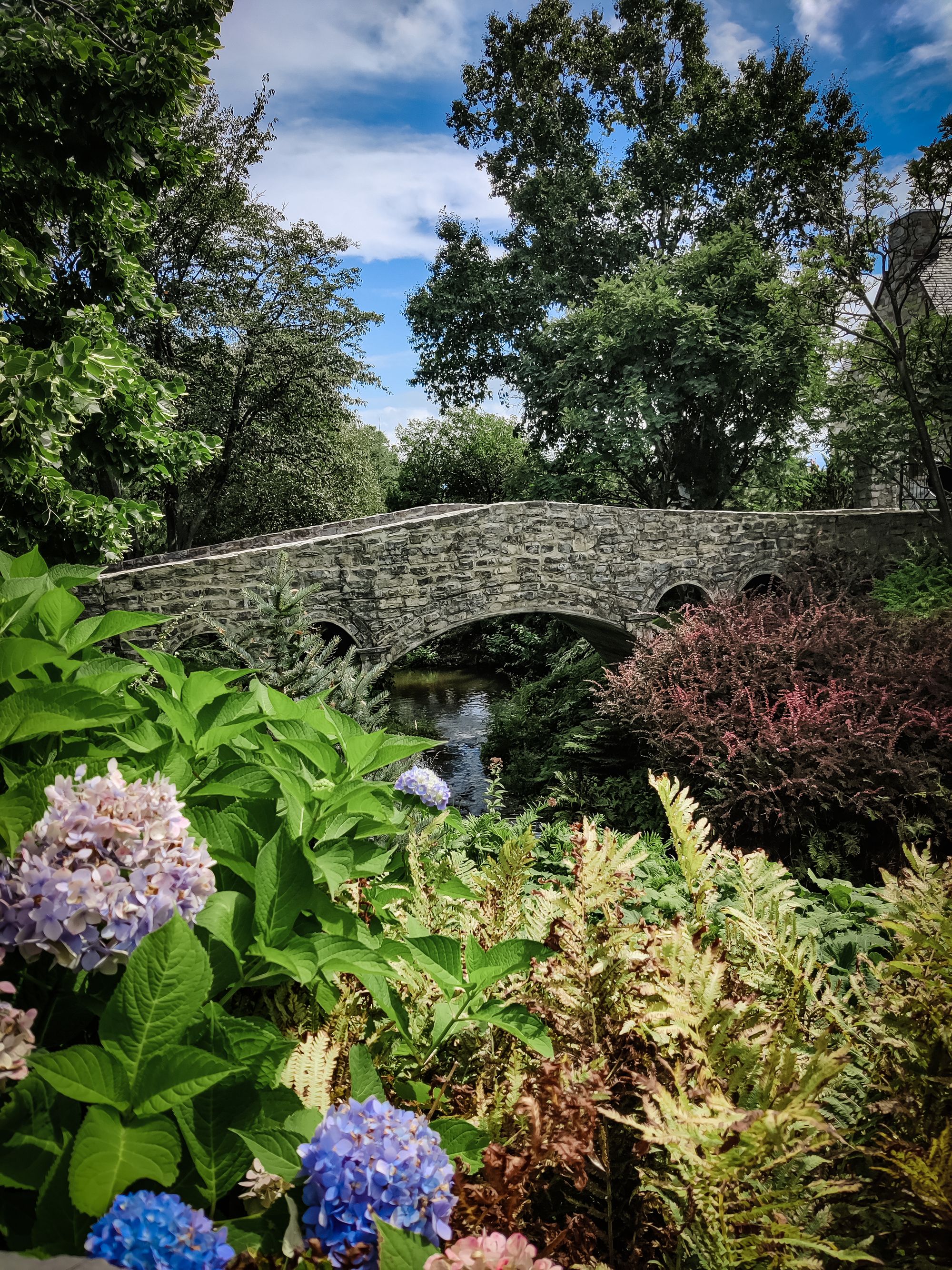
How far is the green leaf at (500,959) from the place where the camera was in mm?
1263

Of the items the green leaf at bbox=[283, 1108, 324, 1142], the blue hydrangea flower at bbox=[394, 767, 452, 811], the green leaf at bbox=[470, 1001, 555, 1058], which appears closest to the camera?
the green leaf at bbox=[283, 1108, 324, 1142]

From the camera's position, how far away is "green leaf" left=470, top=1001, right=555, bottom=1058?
1.19 meters

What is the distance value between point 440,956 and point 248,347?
1470 centimetres

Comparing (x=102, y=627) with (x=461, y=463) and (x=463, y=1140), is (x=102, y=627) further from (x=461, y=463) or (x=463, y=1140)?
(x=461, y=463)

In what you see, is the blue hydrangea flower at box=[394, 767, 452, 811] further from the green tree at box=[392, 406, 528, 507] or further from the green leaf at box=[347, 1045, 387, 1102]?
the green tree at box=[392, 406, 528, 507]

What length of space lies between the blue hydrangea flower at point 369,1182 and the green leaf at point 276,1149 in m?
0.04

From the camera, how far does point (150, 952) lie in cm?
89

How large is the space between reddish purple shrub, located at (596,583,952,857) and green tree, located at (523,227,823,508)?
7.93 m

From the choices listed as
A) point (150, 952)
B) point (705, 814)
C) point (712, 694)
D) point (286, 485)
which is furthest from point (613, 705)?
point (286, 485)

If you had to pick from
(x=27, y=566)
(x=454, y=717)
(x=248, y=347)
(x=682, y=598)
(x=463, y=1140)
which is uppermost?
(x=248, y=347)

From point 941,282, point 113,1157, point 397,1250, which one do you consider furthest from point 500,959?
point 941,282

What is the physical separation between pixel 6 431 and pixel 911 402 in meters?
11.3

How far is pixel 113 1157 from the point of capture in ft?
2.53

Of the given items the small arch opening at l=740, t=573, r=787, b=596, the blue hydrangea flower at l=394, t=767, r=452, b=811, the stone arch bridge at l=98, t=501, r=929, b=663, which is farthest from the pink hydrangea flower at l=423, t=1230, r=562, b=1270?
the small arch opening at l=740, t=573, r=787, b=596
